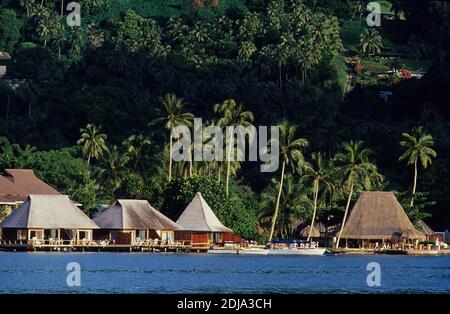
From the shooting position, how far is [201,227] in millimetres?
131500

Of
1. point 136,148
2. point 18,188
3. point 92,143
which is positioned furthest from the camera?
point 92,143

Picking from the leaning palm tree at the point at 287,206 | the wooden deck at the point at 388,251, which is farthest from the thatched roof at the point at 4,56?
the wooden deck at the point at 388,251

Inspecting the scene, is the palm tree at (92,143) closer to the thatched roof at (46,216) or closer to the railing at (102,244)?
the railing at (102,244)

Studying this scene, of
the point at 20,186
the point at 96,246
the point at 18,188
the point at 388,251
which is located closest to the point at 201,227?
the point at 96,246

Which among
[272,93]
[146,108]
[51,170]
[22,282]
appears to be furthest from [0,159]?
[22,282]

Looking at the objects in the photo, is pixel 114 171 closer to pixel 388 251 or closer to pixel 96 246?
pixel 96 246

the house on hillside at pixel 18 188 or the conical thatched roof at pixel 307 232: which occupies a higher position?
the house on hillside at pixel 18 188

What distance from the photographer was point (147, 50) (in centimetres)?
18050

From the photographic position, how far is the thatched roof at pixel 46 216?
418ft

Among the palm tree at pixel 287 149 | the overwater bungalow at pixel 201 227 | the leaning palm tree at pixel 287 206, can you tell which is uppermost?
the palm tree at pixel 287 149

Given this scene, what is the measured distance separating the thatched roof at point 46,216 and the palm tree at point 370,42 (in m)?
70.2

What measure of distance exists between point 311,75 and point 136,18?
27.4 meters

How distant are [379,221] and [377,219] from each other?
0.70 ft

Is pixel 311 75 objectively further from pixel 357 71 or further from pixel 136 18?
pixel 136 18
